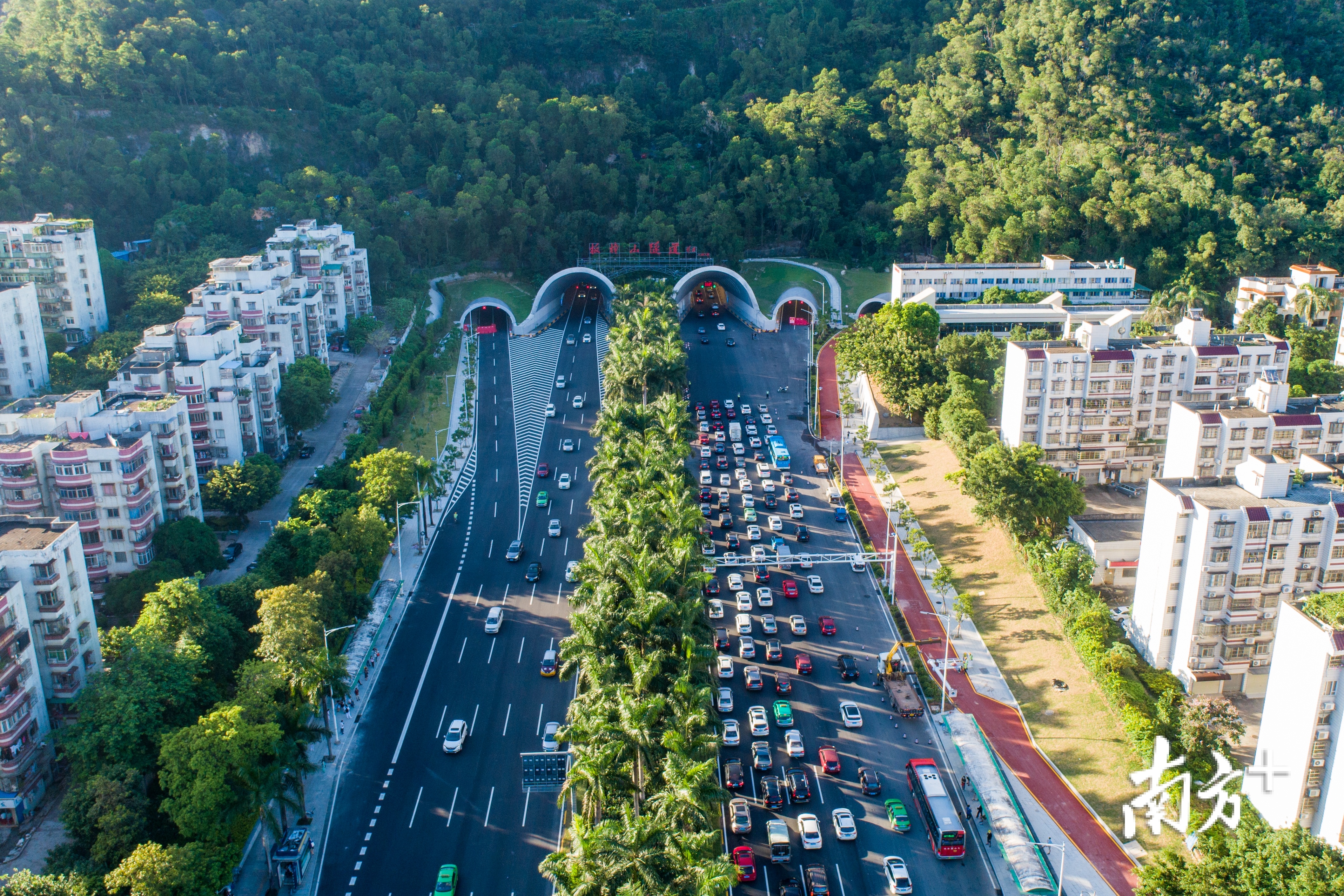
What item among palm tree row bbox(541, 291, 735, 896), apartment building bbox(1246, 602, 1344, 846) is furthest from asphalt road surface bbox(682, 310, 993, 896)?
apartment building bbox(1246, 602, 1344, 846)

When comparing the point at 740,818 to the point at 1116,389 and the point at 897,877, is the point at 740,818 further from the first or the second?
the point at 1116,389

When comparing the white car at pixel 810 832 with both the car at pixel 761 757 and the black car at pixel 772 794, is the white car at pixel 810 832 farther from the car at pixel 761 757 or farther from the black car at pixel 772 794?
the car at pixel 761 757

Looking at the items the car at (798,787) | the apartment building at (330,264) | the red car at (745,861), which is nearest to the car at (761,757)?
the car at (798,787)

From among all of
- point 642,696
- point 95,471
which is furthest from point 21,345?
point 642,696

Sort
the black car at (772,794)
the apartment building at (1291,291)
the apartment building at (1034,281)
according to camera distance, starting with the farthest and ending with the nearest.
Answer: the apartment building at (1034,281), the apartment building at (1291,291), the black car at (772,794)

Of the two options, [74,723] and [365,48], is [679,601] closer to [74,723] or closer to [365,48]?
[74,723]
